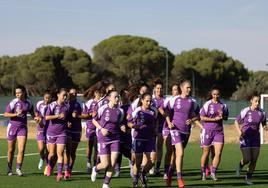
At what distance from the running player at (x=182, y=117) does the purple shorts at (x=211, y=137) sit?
4.20 ft

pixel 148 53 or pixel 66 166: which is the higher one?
pixel 148 53

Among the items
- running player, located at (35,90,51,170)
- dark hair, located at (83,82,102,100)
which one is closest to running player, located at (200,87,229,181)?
dark hair, located at (83,82,102,100)

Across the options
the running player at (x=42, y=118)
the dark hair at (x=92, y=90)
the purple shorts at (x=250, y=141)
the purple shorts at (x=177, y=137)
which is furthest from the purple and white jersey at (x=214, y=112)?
the running player at (x=42, y=118)

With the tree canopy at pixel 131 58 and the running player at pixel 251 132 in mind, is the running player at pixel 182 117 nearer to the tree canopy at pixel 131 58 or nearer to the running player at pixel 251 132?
the running player at pixel 251 132

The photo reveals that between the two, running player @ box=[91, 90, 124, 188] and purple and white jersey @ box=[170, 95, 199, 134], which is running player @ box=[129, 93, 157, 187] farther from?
purple and white jersey @ box=[170, 95, 199, 134]

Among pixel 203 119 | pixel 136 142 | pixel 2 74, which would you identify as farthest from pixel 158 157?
pixel 2 74

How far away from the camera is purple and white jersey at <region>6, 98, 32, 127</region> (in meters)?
15.4

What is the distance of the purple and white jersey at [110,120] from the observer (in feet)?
41.8

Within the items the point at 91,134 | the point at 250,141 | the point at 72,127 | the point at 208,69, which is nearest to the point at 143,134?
the point at 250,141

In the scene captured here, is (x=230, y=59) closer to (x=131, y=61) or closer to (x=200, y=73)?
(x=200, y=73)

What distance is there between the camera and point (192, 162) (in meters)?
20.4

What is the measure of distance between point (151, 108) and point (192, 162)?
768cm

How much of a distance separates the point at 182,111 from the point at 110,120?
1719 mm

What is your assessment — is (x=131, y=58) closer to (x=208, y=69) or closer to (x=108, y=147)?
(x=208, y=69)
